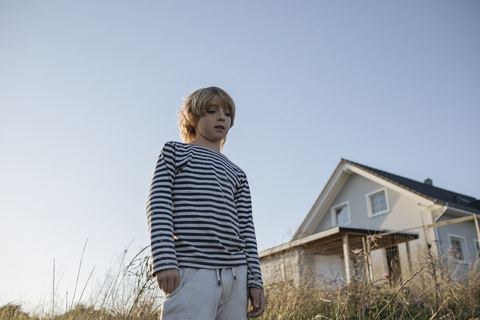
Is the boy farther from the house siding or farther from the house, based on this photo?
the house siding

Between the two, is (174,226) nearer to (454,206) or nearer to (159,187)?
(159,187)

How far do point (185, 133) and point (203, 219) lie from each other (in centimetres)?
63

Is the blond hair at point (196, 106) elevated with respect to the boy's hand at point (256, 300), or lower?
elevated

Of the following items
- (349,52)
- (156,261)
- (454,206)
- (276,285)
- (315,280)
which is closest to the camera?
(156,261)

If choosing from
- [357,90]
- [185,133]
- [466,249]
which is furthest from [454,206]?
[185,133]

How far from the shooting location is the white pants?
4.58 ft

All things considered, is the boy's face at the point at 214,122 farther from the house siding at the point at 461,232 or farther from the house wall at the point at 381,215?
the house siding at the point at 461,232

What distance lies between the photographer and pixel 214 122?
1.88 m

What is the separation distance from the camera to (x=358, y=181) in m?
16.0

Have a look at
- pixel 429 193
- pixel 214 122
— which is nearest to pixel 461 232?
pixel 429 193

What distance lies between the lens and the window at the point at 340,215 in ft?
53.8

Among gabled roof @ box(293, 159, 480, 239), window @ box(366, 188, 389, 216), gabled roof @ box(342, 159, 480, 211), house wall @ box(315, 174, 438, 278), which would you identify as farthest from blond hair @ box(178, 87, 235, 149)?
window @ box(366, 188, 389, 216)

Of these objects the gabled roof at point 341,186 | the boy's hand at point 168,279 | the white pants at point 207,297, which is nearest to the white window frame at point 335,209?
the gabled roof at point 341,186

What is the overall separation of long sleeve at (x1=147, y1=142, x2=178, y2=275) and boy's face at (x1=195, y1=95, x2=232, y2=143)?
0.22 m
